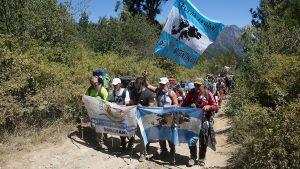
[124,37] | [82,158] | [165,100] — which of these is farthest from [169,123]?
[124,37]

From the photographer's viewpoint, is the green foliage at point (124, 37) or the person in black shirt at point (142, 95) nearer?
the person in black shirt at point (142, 95)

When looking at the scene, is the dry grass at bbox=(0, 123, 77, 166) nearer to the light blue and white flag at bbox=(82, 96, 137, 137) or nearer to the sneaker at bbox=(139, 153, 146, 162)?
the light blue and white flag at bbox=(82, 96, 137, 137)

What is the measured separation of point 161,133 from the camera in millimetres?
9273

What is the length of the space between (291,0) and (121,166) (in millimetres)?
22839

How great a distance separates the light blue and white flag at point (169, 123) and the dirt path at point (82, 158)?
617mm

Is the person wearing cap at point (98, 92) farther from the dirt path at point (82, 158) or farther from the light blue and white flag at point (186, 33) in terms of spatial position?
the light blue and white flag at point (186, 33)

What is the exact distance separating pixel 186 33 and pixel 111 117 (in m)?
2.72

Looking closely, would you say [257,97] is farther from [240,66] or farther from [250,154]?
[250,154]

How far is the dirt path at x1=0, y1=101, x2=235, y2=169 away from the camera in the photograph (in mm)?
8797

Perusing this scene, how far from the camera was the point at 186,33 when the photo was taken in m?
9.65

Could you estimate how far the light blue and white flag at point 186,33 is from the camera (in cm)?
954

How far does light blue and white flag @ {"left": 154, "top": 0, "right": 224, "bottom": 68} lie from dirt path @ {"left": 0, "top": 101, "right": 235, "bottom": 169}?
2.42m

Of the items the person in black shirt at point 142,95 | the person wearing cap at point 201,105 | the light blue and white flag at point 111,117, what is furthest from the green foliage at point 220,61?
the person wearing cap at point 201,105

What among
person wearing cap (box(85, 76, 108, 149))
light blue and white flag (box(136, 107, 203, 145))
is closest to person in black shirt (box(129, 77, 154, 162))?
light blue and white flag (box(136, 107, 203, 145))
